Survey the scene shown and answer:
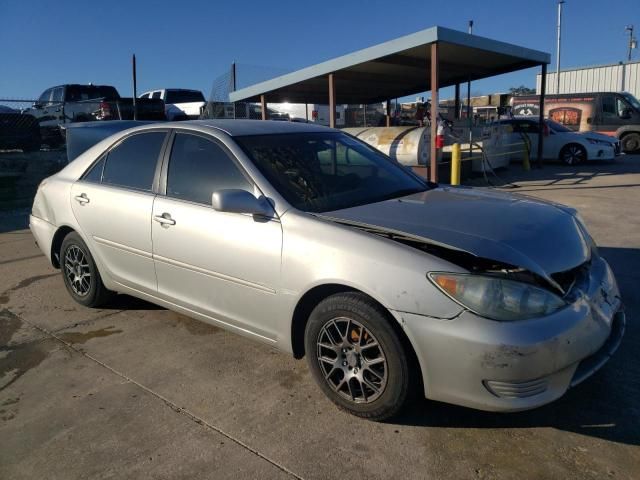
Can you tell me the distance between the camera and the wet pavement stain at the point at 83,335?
13.3 ft

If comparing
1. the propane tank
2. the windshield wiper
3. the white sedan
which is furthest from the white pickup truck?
the windshield wiper

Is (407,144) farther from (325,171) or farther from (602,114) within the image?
(602,114)

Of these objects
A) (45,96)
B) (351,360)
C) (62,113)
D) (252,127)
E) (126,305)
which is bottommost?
(126,305)

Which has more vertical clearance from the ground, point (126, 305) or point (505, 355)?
point (505, 355)

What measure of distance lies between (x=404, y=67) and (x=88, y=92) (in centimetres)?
1045

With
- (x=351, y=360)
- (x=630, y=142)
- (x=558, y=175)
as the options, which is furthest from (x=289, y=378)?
(x=630, y=142)

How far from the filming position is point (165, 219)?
12.1 feet

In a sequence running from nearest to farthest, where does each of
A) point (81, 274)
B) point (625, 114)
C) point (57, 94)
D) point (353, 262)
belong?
point (353, 262) → point (81, 274) → point (57, 94) → point (625, 114)

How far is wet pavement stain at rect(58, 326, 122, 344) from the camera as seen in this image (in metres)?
4.06

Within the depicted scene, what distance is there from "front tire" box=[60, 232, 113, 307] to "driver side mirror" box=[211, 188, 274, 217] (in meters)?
1.89

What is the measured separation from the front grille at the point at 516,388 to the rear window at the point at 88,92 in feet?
55.0

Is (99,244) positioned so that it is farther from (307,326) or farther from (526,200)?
(526,200)

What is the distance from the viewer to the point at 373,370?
2.75 m

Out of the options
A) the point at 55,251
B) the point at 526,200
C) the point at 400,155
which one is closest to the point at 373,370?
the point at 526,200
